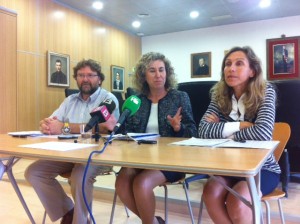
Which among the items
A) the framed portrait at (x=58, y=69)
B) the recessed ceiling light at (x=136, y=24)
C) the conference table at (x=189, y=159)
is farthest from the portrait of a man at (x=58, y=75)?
the conference table at (x=189, y=159)

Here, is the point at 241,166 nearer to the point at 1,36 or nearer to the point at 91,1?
the point at 1,36

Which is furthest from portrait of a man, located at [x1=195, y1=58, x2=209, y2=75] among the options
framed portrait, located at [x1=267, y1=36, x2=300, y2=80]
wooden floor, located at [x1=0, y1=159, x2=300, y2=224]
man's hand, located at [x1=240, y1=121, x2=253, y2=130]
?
man's hand, located at [x1=240, y1=121, x2=253, y2=130]

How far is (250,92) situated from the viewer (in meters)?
1.54

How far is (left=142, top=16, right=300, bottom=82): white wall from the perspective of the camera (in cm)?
629

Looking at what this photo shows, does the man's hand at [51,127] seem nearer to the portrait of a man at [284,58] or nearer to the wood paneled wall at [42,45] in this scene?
the wood paneled wall at [42,45]

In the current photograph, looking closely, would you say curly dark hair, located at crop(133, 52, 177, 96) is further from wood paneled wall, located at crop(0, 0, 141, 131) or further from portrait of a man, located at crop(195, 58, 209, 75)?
portrait of a man, located at crop(195, 58, 209, 75)

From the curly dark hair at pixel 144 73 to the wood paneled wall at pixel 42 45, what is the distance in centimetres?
297

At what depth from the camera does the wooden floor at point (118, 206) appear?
80.5 inches

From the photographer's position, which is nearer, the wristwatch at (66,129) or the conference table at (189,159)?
the conference table at (189,159)

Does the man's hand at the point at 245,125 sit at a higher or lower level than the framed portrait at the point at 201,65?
lower

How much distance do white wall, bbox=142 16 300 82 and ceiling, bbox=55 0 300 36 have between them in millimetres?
176

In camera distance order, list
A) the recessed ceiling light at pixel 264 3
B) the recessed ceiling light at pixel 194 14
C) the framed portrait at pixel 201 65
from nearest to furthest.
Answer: the recessed ceiling light at pixel 264 3 → the recessed ceiling light at pixel 194 14 → the framed portrait at pixel 201 65

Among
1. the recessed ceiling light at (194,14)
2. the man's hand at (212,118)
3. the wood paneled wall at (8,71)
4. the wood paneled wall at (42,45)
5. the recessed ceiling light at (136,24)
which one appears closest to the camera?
the man's hand at (212,118)

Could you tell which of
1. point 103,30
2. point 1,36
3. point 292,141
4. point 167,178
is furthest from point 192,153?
point 103,30
